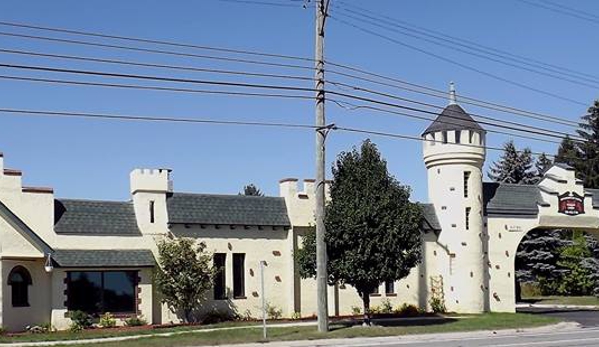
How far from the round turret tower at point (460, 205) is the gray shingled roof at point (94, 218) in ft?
46.3

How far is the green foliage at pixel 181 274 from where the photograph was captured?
31.7m

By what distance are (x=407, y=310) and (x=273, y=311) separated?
21.0 feet

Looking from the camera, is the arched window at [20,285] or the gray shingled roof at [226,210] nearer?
the arched window at [20,285]

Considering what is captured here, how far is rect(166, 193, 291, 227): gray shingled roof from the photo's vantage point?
33812 mm

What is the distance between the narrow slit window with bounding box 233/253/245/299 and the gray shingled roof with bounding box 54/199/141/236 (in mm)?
4427

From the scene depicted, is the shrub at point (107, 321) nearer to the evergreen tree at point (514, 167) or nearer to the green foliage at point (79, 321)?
the green foliage at point (79, 321)

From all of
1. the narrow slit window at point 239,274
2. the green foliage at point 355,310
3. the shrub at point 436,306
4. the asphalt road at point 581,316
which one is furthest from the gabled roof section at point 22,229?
the asphalt road at point 581,316

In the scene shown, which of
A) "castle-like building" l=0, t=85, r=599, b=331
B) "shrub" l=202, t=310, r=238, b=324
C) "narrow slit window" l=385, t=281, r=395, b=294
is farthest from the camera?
"narrow slit window" l=385, t=281, r=395, b=294

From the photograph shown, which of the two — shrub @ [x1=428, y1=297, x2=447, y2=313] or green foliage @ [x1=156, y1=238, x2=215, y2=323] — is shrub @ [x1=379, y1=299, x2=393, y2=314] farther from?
green foliage @ [x1=156, y1=238, x2=215, y2=323]

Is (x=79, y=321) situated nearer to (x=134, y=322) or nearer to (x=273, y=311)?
(x=134, y=322)

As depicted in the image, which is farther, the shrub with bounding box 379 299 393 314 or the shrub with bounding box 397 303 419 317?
the shrub with bounding box 379 299 393 314

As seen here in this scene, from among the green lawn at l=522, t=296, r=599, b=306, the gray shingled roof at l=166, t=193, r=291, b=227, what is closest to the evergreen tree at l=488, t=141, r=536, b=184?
the green lawn at l=522, t=296, r=599, b=306

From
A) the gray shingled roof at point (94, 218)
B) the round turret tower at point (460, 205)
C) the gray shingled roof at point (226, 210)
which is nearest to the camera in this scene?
the gray shingled roof at point (94, 218)

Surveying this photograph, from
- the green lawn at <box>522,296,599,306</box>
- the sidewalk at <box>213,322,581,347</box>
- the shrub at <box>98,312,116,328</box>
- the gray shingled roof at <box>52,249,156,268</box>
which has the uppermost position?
the gray shingled roof at <box>52,249,156,268</box>
